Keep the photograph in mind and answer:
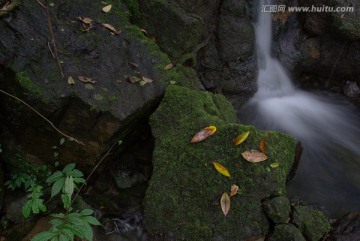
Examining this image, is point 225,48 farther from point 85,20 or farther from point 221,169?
point 221,169

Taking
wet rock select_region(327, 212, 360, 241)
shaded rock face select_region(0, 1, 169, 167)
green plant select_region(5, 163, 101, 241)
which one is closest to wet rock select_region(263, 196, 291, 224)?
wet rock select_region(327, 212, 360, 241)

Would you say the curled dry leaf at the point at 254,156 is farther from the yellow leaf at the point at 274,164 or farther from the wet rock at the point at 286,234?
the wet rock at the point at 286,234

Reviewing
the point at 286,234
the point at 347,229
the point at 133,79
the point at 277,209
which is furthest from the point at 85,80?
the point at 347,229

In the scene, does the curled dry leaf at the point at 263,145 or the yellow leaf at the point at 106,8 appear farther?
the yellow leaf at the point at 106,8

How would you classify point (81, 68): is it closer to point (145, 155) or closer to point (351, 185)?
point (145, 155)

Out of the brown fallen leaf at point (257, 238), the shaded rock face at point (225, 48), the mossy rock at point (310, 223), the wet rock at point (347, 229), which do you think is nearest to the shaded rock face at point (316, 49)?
the shaded rock face at point (225, 48)

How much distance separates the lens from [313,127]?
19.1 feet

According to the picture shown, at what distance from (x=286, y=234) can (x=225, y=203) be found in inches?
23.5

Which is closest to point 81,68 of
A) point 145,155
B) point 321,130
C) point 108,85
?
point 108,85

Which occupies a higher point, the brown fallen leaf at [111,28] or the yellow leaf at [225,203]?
the brown fallen leaf at [111,28]

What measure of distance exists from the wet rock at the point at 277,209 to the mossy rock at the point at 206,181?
0.06 m

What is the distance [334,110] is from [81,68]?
5.07 metres

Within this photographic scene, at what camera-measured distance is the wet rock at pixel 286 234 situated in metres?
2.87

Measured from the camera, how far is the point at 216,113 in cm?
374
